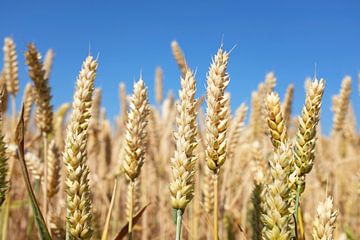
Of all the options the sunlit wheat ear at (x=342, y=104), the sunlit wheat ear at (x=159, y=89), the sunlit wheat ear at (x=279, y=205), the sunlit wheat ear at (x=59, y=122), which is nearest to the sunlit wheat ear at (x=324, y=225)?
the sunlit wheat ear at (x=279, y=205)

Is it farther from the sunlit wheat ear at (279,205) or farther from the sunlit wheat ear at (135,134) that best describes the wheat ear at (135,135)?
the sunlit wheat ear at (279,205)

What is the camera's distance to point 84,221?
82 cm

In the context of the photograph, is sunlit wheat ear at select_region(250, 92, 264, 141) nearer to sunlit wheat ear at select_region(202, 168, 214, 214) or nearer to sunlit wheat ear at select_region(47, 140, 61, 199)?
sunlit wheat ear at select_region(202, 168, 214, 214)

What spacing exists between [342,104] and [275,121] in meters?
1.76

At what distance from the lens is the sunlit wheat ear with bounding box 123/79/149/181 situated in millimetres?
935

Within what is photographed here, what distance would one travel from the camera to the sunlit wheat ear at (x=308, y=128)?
881mm

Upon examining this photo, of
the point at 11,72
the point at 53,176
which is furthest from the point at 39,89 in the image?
the point at 11,72

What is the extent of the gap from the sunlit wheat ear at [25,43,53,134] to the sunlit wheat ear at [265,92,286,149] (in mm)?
922

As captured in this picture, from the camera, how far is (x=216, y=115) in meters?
0.85

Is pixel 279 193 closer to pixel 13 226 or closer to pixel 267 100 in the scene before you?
pixel 267 100

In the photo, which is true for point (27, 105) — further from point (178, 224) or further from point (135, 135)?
point (178, 224)

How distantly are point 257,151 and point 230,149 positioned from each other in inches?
10.7

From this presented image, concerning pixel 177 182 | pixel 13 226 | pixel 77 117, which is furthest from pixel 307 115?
pixel 13 226

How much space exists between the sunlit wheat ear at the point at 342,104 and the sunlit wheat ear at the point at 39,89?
1624 mm
